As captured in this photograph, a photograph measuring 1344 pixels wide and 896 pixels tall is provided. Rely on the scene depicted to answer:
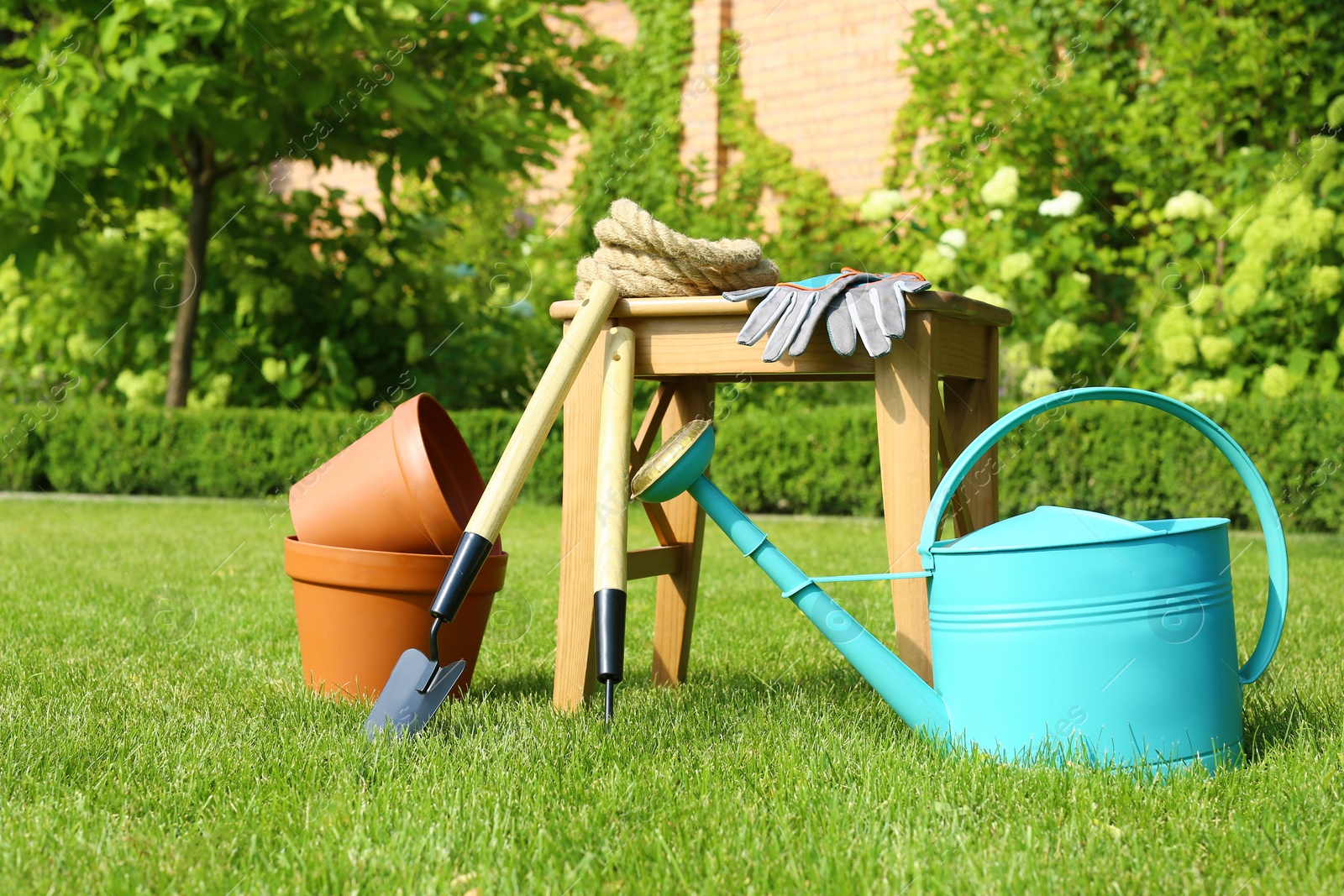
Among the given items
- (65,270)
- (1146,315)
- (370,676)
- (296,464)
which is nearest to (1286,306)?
(1146,315)

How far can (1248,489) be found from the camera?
67.1 inches

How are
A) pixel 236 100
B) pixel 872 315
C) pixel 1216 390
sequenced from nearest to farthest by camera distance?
pixel 872 315 < pixel 1216 390 < pixel 236 100

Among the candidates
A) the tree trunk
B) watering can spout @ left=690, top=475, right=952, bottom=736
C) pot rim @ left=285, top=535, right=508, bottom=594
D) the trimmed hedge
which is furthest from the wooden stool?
the tree trunk

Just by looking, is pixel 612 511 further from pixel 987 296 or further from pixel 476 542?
pixel 987 296

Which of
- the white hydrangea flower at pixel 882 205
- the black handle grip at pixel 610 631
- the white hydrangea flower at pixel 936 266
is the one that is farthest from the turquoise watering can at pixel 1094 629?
the white hydrangea flower at pixel 882 205

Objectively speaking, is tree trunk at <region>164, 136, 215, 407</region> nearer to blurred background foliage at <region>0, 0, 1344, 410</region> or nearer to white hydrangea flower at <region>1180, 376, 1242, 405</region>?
blurred background foliage at <region>0, 0, 1344, 410</region>

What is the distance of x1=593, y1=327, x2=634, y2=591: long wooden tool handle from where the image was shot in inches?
72.2

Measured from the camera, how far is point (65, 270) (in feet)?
26.7

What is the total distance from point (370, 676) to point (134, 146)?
5.18 meters

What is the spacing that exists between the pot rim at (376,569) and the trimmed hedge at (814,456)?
3.74m

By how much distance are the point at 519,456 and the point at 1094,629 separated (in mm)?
947

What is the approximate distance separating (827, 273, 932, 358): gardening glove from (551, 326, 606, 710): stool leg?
0.47m

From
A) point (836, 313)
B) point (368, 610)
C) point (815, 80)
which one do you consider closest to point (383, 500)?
point (368, 610)

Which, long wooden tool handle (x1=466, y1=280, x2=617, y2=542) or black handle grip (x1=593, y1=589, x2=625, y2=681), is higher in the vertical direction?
long wooden tool handle (x1=466, y1=280, x2=617, y2=542)
